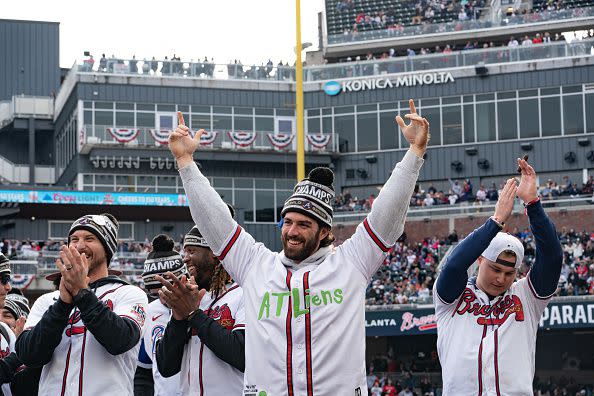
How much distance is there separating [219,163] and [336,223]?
770 cm

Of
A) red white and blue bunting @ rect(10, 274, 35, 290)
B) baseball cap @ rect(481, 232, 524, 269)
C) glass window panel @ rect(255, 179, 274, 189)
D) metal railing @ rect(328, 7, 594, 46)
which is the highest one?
metal railing @ rect(328, 7, 594, 46)

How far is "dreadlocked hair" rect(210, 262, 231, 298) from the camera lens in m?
7.98

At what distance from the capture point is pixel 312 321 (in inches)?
259

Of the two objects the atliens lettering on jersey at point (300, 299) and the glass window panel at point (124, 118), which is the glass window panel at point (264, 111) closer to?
the glass window panel at point (124, 118)

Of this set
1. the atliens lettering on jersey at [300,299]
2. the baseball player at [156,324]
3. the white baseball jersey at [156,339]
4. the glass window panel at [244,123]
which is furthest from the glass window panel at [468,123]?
the atliens lettering on jersey at [300,299]

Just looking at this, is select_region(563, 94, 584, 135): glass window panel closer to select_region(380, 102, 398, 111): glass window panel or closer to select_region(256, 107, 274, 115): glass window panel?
select_region(380, 102, 398, 111): glass window panel

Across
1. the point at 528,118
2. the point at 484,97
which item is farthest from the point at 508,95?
the point at 528,118

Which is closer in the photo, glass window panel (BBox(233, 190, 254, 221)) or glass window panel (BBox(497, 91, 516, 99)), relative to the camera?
glass window panel (BBox(497, 91, 516, 99))

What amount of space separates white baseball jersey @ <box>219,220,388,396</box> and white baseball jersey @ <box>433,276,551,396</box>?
176 cm

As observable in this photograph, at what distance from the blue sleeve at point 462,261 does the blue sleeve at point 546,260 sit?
1.21 feet

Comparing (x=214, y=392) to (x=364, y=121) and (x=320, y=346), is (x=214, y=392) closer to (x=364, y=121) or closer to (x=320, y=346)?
(x=320, y=346)

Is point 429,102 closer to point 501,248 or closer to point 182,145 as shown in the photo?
point 501,248

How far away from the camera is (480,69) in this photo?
5403 cm

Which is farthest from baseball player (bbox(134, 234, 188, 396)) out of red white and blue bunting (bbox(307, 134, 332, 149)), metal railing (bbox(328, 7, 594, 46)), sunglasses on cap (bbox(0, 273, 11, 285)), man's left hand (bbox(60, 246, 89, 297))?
metal railing (bbox(328, 7, 594, 46))
